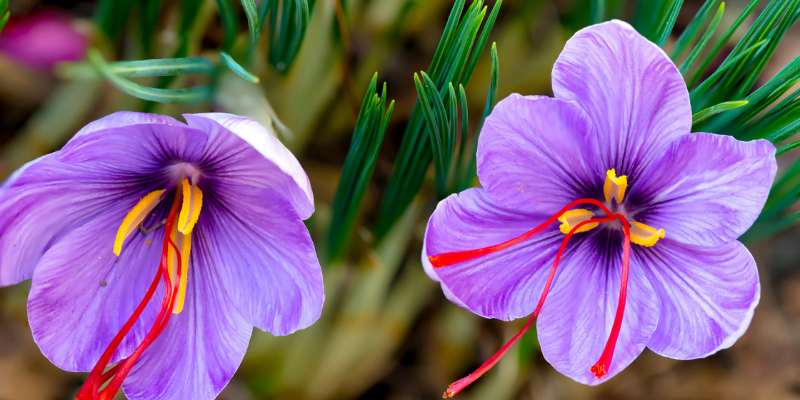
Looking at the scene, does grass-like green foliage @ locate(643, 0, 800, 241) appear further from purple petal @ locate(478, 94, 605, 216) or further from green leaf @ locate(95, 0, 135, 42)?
green leaf @ locate(95, 0, 135, 42)

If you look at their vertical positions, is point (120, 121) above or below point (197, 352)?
above

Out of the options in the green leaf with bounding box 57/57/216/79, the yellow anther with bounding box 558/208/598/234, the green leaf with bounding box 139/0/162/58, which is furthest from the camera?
the green leaf with bounding box 139/0/162/58

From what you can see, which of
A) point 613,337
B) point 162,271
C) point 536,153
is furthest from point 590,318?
point 162,271

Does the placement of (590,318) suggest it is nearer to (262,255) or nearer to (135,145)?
(262,255)

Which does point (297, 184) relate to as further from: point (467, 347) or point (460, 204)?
point (467, 347)

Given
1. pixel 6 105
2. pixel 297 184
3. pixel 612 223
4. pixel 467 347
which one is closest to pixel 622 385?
pixel 467 347

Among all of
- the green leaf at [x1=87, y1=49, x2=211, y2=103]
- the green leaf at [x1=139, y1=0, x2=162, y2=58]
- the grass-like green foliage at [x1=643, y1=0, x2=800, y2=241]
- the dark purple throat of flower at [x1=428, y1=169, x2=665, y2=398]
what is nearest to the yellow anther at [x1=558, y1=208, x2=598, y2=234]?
the dark purple throat of flower at [x1=428, y1=169, x2=665, y2=398]

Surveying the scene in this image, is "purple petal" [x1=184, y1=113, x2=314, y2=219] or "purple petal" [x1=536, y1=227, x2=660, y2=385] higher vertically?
"purple petal" [x1=184, y1=113, x2=314, y2=219]
